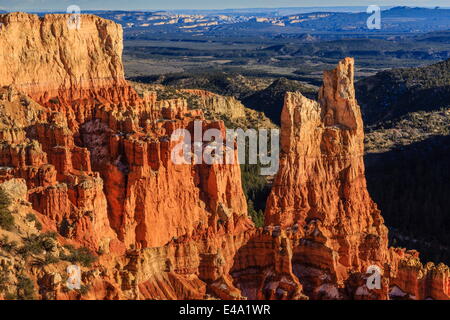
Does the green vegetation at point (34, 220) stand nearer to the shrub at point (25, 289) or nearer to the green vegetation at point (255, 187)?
the shrub at point (25, 289)

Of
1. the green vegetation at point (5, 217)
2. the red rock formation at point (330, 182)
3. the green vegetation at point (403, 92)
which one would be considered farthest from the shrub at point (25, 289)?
the green vegetation at point (403, 92)

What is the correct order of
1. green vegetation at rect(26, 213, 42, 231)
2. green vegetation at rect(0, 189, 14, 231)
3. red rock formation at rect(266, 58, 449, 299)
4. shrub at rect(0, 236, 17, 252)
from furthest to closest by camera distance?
1. red rock formation at rect(266, 58, 449, 299)
2. green vegetation at rect(26, 213, 42, 231)
3. green vegetation at rect(0, 189, 14, 231)
4. shrub at rect(0, 236, 17, 252)

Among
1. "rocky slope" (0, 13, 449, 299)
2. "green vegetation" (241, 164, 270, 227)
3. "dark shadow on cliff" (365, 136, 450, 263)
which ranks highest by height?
"rocky slope" (0, 13, 449, 299)

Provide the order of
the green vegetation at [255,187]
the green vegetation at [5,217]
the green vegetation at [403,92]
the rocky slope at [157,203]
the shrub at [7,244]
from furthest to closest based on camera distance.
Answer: the green vegetation at [403,92], the green vegetation at [255,187], the green vegetation at [5,217], the rocky slope at [157,203], the shrub at [7,244]

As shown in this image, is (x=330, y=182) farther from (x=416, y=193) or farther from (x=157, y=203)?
(x=416, y=193)

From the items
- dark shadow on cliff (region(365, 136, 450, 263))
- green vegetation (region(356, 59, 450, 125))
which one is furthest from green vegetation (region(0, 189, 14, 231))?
green vegetation (region(356, 59, 450, 125))

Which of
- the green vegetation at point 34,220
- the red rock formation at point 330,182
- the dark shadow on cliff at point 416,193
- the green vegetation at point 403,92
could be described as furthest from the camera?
the green vegetation at point 403,92

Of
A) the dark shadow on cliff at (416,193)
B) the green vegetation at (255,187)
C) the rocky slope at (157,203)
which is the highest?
the rocky slope at (157,203)

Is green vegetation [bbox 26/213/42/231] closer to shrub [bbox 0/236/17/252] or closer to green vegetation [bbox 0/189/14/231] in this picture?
green vegetation [bbox 0/189/14/231]
